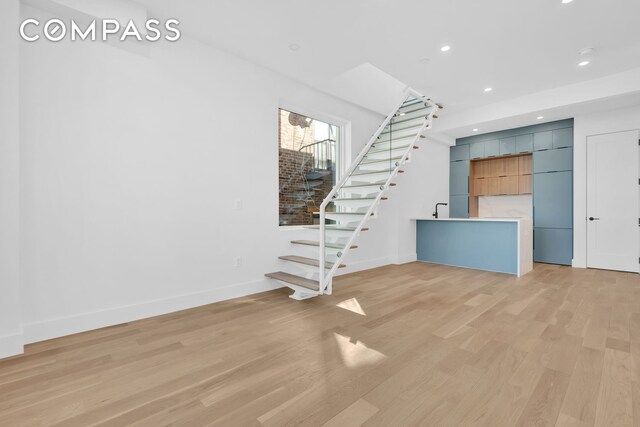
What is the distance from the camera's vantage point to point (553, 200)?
6.04m

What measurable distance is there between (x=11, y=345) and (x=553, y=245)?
8.04 m

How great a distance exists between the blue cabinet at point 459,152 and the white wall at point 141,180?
4.97 metres

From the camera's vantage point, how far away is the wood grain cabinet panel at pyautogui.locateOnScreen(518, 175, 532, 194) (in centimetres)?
678

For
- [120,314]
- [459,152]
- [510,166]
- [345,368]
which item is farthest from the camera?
[459,152]

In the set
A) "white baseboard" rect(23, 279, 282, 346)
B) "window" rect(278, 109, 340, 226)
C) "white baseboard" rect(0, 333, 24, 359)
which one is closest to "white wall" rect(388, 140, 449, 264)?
"window" rect(278, 109, 340, 226)

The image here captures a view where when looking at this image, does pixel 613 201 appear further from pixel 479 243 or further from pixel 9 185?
pixel 9 185

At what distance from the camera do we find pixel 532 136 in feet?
20.6

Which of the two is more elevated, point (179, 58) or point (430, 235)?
point (179, 58)

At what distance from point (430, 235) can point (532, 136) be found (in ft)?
9.87

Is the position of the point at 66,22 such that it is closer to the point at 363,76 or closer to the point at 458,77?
the point at 363,76

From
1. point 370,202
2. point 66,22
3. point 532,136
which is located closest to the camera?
point 66,22

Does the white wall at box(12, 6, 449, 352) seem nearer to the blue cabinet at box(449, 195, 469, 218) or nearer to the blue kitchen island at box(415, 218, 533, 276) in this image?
the blue kitchen island at box(415, 218, 533, 276)

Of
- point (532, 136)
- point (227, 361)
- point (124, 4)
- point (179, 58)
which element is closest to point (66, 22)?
point (124, 4)

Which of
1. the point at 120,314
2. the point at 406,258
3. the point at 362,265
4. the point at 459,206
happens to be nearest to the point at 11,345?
the point at 120,314
